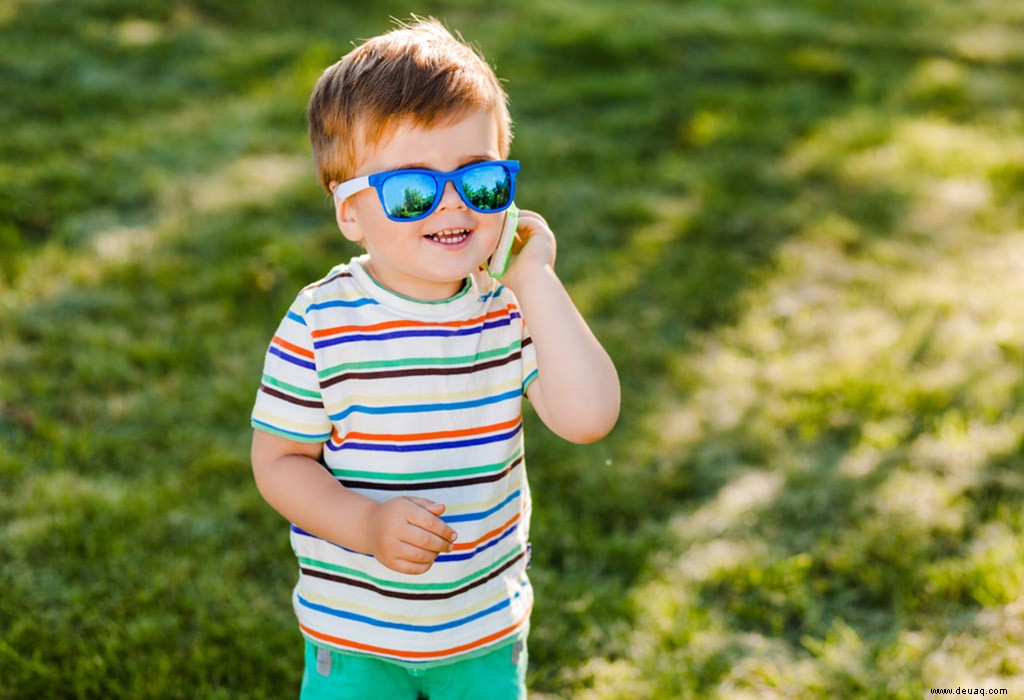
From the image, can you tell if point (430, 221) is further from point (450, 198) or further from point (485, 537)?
point (485, 537)

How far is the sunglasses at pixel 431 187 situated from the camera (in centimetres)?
168

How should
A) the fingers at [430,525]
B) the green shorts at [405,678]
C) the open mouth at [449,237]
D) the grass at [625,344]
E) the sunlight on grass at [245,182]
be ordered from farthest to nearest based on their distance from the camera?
the sunlight on grass at [245,182] → the grass at [625,344] → the green shorts at [405,678] → the open mouth at [449,237] → the fingers at [430,525]

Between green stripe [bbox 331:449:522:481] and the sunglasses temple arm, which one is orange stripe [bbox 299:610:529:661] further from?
the sunglasses temple arm

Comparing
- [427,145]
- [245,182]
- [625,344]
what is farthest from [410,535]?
[245,182]

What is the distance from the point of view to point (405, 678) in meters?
1.92

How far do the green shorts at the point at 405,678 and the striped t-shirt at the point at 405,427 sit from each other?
0.04m

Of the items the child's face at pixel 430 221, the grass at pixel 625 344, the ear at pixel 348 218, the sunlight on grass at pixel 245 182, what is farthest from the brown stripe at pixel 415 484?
the sunlight on grass at pixel 245 182

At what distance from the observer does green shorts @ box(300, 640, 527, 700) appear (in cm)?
187

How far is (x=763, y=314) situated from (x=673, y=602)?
1.82m

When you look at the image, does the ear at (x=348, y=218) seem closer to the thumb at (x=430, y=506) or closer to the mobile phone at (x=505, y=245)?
the mobile phone at (x=505, y=245)

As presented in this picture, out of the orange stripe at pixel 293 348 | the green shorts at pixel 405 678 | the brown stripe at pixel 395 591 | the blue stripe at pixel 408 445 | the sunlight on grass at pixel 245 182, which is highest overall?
the sunlight on grass at pixel 245 182

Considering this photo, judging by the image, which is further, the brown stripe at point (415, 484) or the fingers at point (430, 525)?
the brown stripe at point (415, 484)

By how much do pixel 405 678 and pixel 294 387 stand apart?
0.56m

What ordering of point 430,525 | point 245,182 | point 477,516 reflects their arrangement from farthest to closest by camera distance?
point 245,182 < point 477,516 < point 430,525
